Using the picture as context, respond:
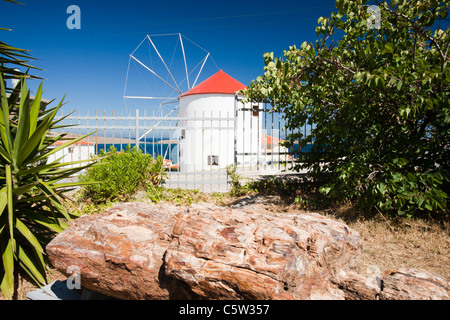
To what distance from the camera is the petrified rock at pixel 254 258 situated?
2182mm

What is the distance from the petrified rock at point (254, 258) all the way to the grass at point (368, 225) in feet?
4.18

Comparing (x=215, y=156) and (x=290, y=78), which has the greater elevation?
(x=290, y=78)

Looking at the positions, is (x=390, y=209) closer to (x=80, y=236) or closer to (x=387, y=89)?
(x=387, y=89)

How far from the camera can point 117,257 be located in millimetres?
2635

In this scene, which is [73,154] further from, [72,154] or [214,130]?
[214,130]

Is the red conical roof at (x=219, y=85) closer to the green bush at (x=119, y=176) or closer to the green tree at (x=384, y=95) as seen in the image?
the green bush at (x=119, y=176)

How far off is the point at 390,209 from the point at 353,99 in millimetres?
2165

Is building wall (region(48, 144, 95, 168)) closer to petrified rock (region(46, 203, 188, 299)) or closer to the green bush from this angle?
the green bush

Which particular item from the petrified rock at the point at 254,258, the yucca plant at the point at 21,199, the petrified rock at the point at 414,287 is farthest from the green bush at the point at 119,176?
the petrified rock at the point at 414,287

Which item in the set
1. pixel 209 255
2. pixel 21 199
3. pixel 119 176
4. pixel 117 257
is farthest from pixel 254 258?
pixel 119 176

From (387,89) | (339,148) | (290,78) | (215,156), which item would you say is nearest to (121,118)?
(290,78)

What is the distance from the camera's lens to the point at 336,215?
5.91 meters

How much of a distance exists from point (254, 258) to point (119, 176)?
5081 mm

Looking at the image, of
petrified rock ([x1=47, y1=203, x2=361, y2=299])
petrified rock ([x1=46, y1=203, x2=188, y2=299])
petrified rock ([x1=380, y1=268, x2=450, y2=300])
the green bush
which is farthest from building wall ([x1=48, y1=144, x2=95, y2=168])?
petrified rock ([x1=380, y1=268, x2=450, y2=300])
